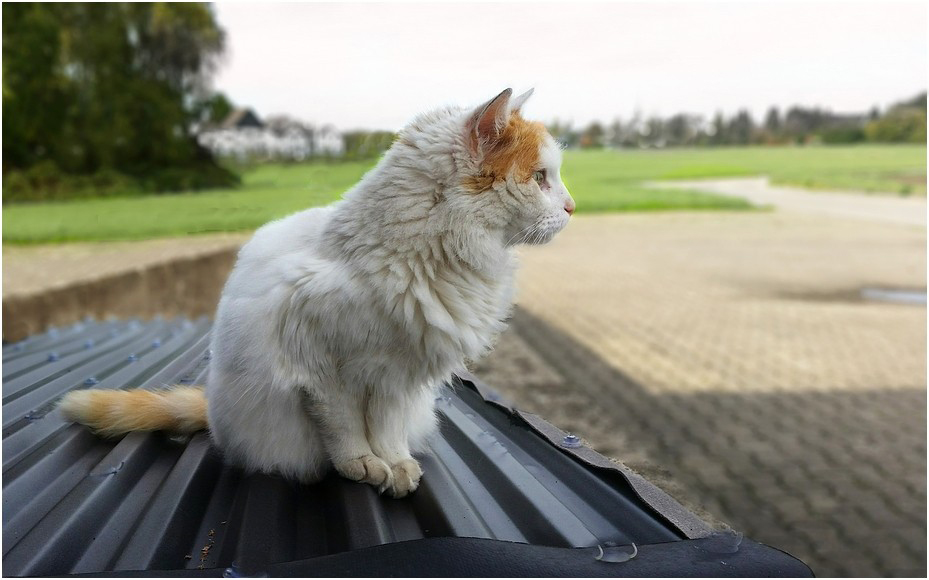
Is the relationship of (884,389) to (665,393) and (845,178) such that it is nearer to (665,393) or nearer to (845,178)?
(665,393)

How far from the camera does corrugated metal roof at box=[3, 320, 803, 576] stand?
157cm

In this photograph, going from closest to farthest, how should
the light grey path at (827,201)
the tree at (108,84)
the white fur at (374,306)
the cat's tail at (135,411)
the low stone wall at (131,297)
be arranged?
the white fur at (374,306)
the cat's tail at (135,411)
the low stone wall at (131,297)
the tree at (108,84)
the light grey path at (827,201)

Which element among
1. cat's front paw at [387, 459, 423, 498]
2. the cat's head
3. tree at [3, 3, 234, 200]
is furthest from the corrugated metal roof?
tree at [3, 3, 234, 200]

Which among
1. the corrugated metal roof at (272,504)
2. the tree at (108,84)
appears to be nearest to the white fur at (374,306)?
the corrugated metal roof at (272,504)

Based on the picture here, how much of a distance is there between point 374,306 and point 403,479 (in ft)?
1.64

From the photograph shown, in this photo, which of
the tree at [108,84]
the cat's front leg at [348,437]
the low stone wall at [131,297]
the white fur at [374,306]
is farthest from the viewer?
the tree at [108,84]

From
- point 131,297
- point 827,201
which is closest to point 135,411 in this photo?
point 131,297

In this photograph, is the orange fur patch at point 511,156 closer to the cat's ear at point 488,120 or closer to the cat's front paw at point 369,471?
the cat's ear at point 488,120

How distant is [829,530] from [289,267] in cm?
403

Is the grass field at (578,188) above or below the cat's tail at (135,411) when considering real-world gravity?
above

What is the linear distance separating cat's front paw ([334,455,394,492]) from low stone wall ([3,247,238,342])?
13.1 ft

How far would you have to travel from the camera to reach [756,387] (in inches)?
278

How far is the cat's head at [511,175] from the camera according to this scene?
5.82 ft

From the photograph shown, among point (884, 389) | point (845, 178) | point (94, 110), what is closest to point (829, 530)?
point (884, 389)
